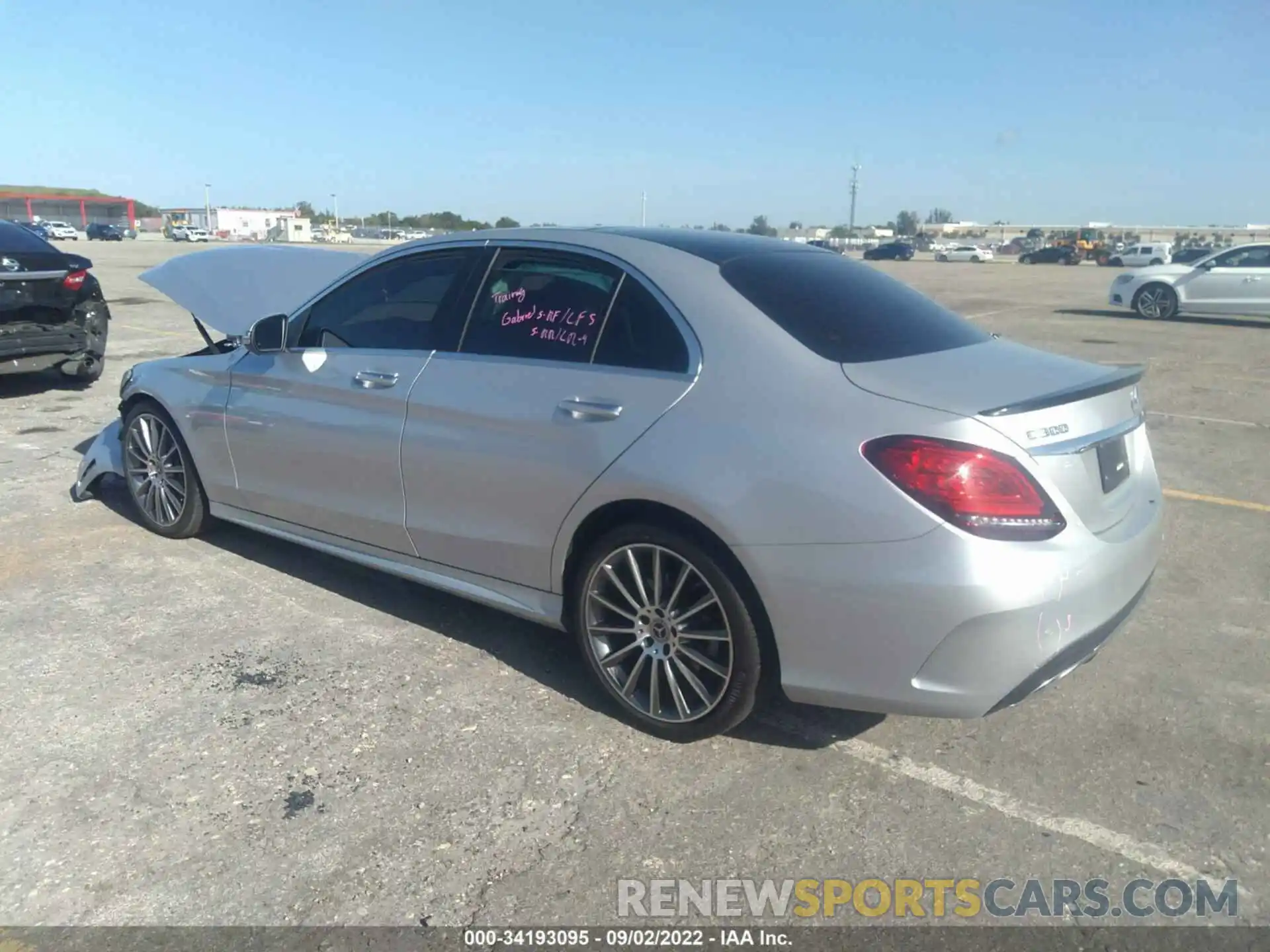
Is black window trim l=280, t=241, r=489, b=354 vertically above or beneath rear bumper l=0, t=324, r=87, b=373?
above

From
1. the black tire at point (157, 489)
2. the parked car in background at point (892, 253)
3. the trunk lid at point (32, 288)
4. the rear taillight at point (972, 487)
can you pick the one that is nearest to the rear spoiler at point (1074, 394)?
the rear taillight at point (972, 487)

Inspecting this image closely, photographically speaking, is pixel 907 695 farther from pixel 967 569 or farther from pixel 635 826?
pixel 635 826

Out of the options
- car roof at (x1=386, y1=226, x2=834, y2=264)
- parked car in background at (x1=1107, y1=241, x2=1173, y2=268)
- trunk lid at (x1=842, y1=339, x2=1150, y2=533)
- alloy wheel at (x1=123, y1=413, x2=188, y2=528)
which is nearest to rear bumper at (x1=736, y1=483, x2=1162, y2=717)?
trunk lid at (x1=842, y1=339, x2=1150, y2=533)

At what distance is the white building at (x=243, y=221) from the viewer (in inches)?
3565

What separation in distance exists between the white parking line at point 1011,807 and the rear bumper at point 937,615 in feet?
1.27

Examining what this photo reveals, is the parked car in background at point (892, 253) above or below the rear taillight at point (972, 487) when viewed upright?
below

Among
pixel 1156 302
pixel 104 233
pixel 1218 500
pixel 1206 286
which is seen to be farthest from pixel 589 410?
pixel 104 233

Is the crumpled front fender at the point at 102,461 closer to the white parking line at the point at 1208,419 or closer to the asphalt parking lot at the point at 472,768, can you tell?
the asphalt parking lot at the point at 472,768

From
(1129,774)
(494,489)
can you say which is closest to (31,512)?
(494,489)

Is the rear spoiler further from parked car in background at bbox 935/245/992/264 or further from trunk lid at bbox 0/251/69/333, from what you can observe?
parked car in background at bbox 935/245/992/264

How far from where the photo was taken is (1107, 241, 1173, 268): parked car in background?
2157 inches

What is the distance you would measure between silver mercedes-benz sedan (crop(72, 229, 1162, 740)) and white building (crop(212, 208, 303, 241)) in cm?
9017

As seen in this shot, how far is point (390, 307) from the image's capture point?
4.29 meters

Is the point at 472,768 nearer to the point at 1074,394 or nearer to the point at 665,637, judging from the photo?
the point at 665,637
